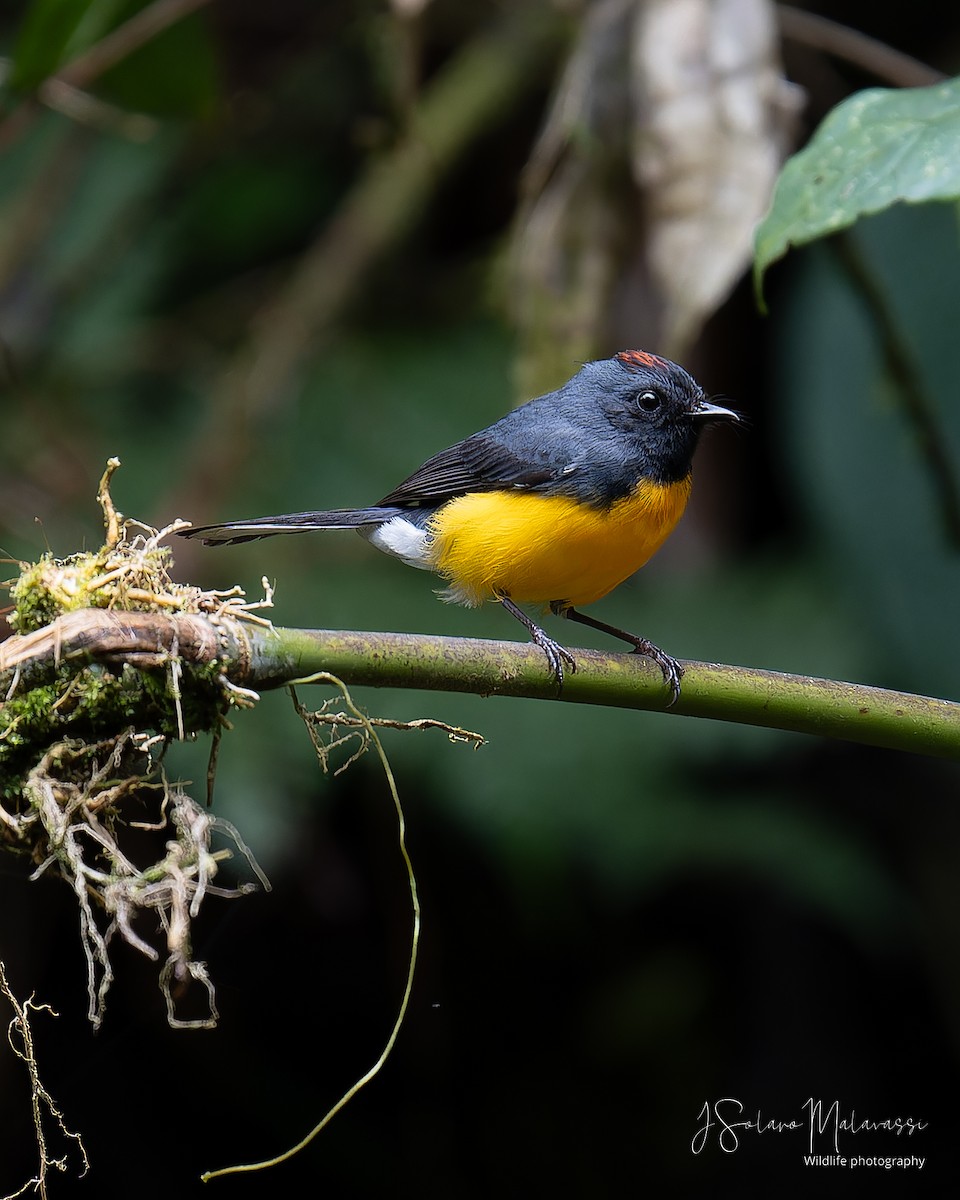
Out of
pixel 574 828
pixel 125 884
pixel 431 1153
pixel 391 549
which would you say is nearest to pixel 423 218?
pixel 391 549

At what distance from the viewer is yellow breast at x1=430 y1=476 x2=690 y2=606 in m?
3.17

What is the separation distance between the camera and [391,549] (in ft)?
12.1

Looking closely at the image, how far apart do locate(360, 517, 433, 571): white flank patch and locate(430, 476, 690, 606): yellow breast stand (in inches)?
4.4

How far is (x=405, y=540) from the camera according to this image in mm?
3611

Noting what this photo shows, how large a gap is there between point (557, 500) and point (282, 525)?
0.67m

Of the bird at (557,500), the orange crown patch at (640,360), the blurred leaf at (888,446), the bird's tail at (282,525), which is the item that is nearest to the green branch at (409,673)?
the bird's tail at (282,525)

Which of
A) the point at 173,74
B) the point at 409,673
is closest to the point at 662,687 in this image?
the point at 409,673

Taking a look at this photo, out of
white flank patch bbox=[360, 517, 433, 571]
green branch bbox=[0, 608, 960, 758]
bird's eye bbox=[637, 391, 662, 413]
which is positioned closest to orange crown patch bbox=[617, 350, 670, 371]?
bird's eye bbox=[637, 391, 662, 413]

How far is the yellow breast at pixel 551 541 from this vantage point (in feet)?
10.4

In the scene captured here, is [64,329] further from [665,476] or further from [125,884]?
[125,884]

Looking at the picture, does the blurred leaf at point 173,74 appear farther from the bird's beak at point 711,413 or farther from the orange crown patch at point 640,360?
the bird's beak at point 711,413

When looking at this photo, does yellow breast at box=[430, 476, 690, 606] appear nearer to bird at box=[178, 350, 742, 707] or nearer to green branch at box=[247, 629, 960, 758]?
bird at box=[178, 350, 742, 707]

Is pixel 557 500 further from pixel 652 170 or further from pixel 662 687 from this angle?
pixel 662 687

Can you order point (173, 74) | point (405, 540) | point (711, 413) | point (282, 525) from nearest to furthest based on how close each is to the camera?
point (282, 525)
point (711, 413)
point (405, 540)
point (173, 74)
